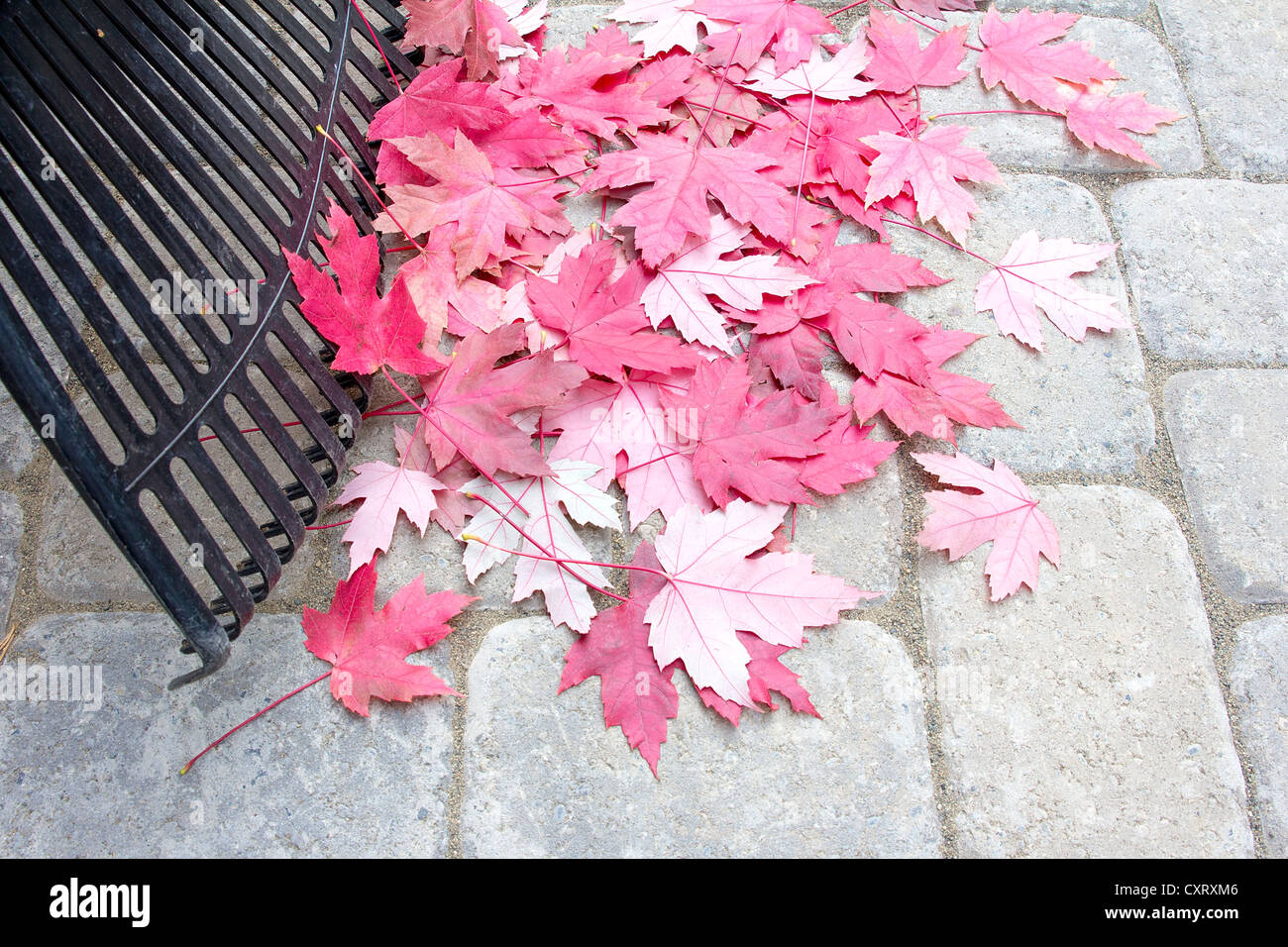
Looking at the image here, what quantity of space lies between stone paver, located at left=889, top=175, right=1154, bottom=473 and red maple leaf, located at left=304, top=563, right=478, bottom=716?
986 millimetres

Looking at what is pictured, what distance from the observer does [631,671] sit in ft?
4.52

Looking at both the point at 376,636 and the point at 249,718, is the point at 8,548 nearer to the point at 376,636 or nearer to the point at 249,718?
the point at 249,718

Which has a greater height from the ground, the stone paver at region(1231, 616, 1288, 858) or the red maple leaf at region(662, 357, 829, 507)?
the red maple leaf at region(662, 357, 829, 507)

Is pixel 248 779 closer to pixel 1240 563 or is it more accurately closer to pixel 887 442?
pixel 887 442

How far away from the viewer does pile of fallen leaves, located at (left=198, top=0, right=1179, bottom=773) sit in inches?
55.9

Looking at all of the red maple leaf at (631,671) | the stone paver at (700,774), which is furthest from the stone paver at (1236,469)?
the red maple leaf at (631,671)

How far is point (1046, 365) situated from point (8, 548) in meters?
1.89

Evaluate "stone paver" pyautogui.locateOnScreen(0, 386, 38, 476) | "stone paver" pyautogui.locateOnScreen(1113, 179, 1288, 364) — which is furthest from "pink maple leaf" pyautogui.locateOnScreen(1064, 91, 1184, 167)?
"stone paver" pyautogui.locateOnScreen(0, 386, 38, 476)

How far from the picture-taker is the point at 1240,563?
1.53m

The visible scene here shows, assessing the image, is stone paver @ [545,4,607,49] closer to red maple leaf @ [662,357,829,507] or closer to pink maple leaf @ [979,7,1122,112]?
pink maple leaf @ [979,7,1122,112]

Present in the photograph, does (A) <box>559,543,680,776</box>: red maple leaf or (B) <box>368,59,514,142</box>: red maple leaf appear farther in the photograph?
(B) <box>368,59,514,142</box>: red maple leaf

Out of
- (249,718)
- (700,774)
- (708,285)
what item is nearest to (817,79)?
(708,285)

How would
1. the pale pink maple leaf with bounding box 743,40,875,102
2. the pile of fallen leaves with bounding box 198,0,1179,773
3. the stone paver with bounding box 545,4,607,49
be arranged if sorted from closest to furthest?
the pile of fallen leaves with bounding box 198,0,1179,773, the pale pink maple leaf with bounding box 743,40,875,102, the stone paver with bounding box 545,4,607,49

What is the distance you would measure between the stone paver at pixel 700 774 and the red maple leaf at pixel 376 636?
0.31 ft
